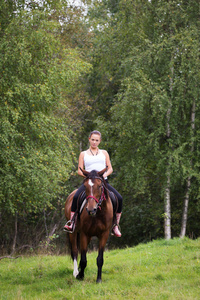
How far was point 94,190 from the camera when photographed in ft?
22.3

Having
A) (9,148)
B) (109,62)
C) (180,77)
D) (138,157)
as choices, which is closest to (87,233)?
(9,148)

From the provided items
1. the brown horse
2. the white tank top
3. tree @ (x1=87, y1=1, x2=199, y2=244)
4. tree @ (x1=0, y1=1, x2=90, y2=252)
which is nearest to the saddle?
the brown horse

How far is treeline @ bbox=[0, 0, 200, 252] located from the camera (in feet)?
42.7

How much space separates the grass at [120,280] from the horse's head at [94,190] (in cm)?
135

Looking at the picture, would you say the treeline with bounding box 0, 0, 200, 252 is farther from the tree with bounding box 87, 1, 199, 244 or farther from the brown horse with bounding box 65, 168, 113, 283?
the brown horse with bounding box 65, 168, 113, 283

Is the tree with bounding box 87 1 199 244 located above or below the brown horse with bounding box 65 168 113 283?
above

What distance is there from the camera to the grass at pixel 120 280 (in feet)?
20.1

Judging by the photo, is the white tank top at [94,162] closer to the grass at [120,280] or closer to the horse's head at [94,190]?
the horse's head at [94,190]

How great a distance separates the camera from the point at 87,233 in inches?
296

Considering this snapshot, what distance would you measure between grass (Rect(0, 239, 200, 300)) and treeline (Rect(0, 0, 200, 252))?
1.69m

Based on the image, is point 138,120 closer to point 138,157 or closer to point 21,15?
point 138,157

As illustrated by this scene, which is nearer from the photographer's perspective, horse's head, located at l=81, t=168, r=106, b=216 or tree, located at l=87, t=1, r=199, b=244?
horse's head, located at l=81, t=168, r=106, b=216

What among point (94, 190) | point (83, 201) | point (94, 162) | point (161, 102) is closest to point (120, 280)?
point (83, 201)

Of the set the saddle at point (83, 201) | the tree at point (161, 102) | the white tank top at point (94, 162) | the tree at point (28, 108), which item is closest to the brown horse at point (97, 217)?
the saddle at point (83, 201)
